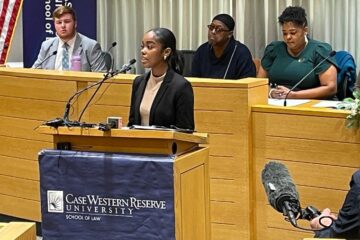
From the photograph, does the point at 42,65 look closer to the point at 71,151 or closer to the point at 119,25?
the point at 119,25

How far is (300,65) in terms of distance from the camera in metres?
5.16

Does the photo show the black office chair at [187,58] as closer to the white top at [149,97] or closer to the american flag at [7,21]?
the american flag at [7,21]

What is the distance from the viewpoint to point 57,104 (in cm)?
487

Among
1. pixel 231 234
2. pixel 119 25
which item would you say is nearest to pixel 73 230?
pixel 231 234

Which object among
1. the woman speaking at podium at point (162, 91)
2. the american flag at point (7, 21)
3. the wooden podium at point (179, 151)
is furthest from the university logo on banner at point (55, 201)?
the american flag at point (7, 21)

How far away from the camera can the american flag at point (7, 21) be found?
21.7ft

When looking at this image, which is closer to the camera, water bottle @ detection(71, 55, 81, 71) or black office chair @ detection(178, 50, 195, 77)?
water bottle @ detection(71, 55, 81, 71)

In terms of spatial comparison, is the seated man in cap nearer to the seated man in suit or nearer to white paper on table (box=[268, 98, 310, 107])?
white paper on table (box=[268, 98, 310, 107])

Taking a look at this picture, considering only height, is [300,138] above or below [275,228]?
above

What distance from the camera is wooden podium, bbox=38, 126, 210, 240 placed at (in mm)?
3156

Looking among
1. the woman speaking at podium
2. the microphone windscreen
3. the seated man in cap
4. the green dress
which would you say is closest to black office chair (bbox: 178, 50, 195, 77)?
the seated man in cap

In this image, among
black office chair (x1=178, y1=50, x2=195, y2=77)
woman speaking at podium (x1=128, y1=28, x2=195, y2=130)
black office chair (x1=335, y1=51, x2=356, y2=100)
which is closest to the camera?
woman speaking at podium (x1=128, y1=28, x2=195, y2=130)

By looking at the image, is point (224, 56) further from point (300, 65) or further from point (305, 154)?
point (305, 154)

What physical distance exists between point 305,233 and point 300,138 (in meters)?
0.53
